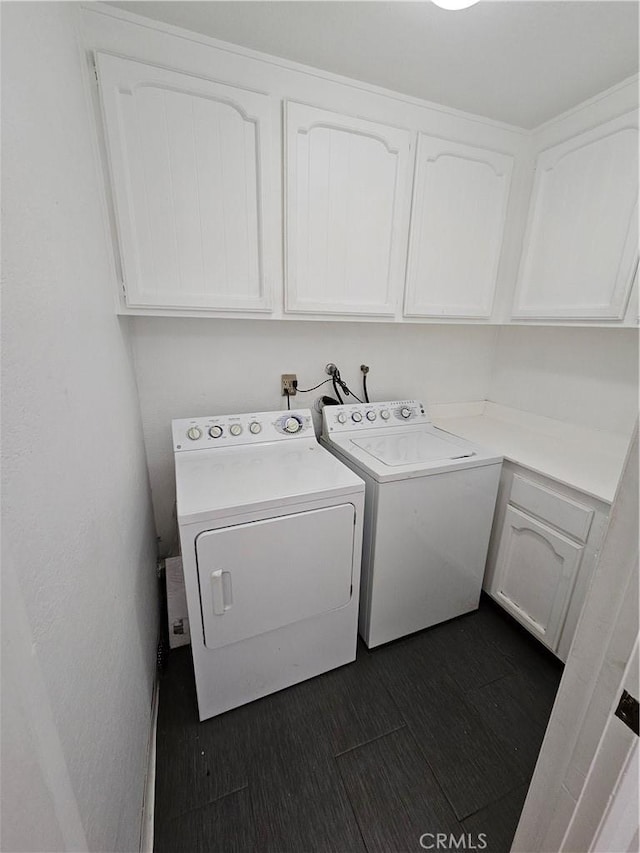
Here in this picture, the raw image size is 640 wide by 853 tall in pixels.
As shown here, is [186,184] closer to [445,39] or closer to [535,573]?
[445,39]

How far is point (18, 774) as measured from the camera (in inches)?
16.8

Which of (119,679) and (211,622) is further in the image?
(211,622)

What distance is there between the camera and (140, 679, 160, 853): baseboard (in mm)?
1051

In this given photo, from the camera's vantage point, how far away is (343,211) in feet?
5.15

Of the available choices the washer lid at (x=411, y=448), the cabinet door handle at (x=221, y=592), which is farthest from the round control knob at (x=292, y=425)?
the cabinet door handle at (x=221, y=592)

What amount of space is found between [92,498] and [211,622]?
27.7 inches

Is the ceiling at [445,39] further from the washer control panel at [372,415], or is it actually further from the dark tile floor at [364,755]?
the dark tile floor at [364,755]

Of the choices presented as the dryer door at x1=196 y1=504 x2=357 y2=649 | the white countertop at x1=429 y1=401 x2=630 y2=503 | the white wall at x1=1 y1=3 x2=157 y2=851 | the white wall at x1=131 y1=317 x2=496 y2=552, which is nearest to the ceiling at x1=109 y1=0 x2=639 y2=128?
the white wall at x1=1 y1=3 x2=157 y2=851

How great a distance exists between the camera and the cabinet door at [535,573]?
1511 millimetres

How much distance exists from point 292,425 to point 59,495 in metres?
1.23

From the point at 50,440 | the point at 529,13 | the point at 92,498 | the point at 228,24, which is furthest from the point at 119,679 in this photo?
the point at 529,13

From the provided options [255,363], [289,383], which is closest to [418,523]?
[289,383]

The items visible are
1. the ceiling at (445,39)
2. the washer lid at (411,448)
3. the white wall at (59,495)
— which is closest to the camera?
the white wall at (59,495)

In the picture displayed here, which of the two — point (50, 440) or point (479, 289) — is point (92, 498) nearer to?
point (50, 440)
